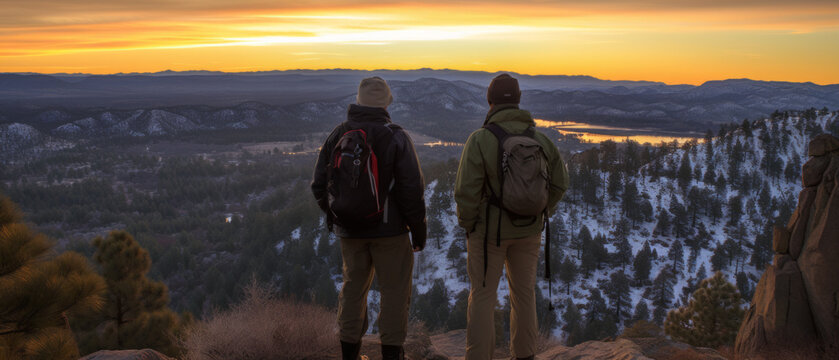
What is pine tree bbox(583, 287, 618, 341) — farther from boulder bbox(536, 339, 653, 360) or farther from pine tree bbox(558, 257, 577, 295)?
boulder bbox(536, 339, 653, 360)

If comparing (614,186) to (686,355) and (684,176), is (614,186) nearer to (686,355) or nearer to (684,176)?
(684,176)

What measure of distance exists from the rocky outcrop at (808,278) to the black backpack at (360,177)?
9.19 metres

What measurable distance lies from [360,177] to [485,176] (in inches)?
48.4

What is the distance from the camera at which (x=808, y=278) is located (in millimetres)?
9969

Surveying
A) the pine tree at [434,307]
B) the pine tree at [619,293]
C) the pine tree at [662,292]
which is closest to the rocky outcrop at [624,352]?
the pine tree at [434,307]

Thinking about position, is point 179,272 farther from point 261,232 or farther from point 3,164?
point 3,164

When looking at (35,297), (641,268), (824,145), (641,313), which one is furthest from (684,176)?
(35,297)

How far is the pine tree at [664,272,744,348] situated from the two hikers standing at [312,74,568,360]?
1769cm

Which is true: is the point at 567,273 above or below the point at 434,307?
above

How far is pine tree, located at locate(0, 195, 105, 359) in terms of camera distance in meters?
4.44

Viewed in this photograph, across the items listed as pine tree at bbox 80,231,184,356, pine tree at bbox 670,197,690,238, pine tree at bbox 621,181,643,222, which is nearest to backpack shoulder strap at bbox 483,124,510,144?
pine tree at bbox 80,231,184,356

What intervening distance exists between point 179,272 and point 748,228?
94.1 meters

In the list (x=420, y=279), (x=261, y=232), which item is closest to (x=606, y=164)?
(x=420, y=279)

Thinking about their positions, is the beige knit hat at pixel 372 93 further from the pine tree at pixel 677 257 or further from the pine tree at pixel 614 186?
the pine tree at pixel 614 186
